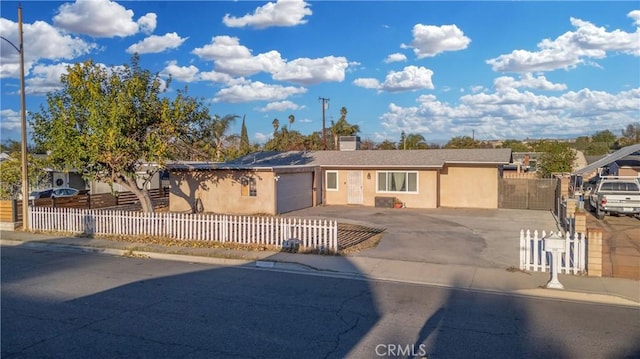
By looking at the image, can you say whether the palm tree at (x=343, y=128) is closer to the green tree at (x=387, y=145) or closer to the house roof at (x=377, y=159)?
the green tree at (x=387, y=145)

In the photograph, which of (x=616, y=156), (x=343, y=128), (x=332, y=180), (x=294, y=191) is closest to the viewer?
(x=616, y=156)

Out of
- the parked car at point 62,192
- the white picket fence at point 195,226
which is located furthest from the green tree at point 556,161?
the parked car at point 62,192

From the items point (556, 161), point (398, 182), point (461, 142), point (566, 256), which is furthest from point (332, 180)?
point (461, 142)

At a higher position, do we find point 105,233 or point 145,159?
point 145,159

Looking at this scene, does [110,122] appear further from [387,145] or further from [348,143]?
[387,145]

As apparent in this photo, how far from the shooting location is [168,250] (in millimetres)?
14781

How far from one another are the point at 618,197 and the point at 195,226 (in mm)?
18142

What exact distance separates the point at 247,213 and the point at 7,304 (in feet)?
54.9

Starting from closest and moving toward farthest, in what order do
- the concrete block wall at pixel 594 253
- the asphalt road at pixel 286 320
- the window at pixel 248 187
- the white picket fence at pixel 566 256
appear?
the asphalt road at pixel 286 320, the concrete block wall at pixel 594 253, the white picket fence at pixel 566 256, the window at pixel 248 187

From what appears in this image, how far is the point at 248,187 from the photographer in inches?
1013

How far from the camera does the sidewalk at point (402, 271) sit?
9.88 metres

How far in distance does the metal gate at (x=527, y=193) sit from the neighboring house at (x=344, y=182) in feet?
2.24

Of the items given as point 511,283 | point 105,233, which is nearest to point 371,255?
point 511,283

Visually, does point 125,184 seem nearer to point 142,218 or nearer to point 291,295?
point 142,218
